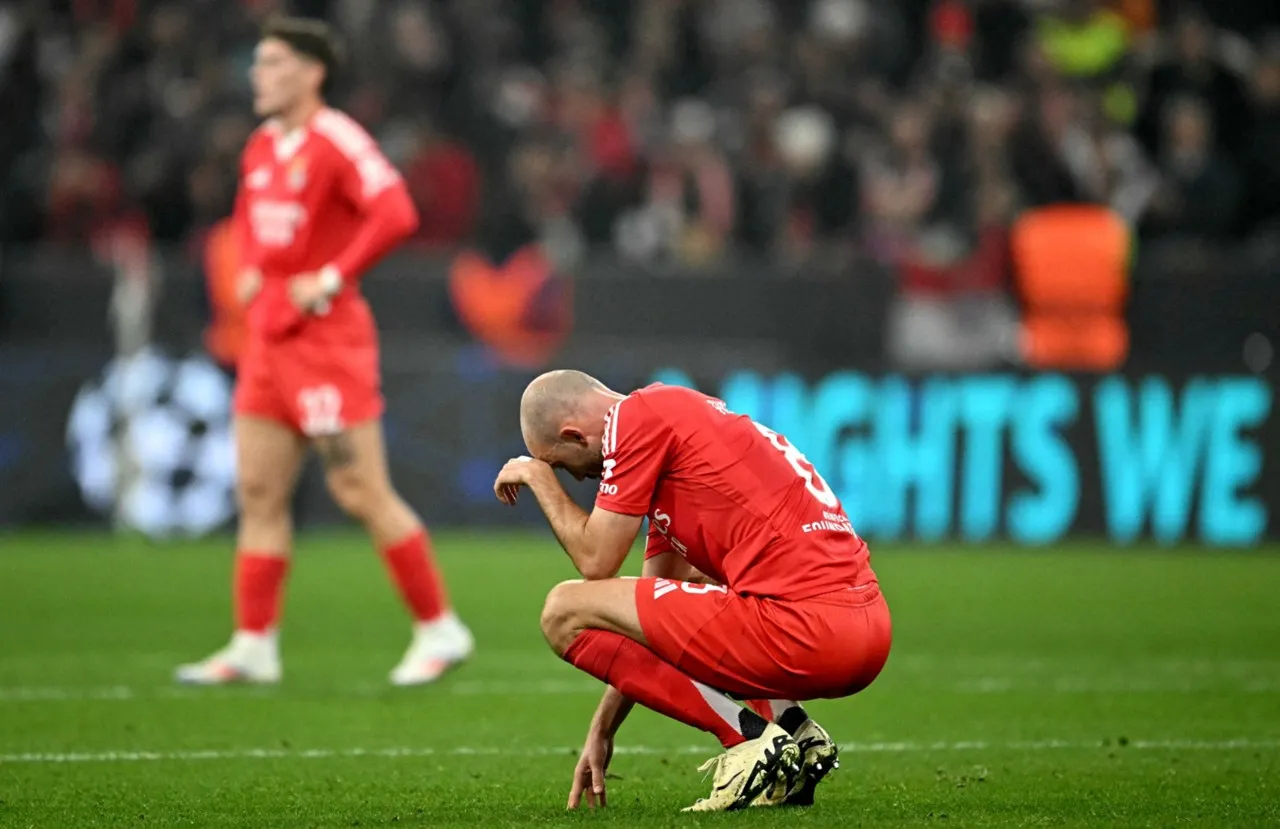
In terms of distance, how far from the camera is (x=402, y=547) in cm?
846

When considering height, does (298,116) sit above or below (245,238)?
above

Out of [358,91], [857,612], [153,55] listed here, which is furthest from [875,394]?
[857,612]

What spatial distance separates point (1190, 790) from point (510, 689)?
3338 mm

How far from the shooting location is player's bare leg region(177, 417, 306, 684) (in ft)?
28.0

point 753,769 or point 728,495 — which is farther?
point 728,495

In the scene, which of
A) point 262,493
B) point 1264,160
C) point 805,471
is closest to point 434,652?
point 262,493

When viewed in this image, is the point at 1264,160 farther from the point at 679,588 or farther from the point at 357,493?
the point at 679,588

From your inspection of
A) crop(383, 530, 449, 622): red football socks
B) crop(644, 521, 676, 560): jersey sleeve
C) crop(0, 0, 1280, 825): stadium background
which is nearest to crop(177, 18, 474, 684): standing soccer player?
crop(383, 530, 449, 622): red football socks

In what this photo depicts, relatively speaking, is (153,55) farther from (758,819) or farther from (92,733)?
(758,819)

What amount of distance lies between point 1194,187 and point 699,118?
14.0ft

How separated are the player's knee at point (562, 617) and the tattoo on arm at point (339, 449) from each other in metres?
3.02

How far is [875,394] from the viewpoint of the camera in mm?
14672

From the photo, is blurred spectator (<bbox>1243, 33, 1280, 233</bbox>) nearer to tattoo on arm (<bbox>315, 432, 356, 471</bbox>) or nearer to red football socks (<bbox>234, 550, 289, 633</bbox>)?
tattoo on arm (<bbox>315, 432, 356, 471</bbox>)

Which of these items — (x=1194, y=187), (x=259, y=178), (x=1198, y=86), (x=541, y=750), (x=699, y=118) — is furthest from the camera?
(x=699, y=118)
